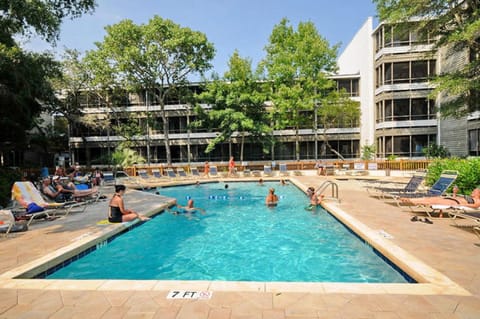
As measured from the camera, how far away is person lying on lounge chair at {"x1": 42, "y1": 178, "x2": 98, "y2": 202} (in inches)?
394

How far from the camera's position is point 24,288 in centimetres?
385

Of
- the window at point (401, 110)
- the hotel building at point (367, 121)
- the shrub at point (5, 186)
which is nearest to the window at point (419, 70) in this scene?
the hotel building at point (367, 121)

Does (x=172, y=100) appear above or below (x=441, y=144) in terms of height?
above

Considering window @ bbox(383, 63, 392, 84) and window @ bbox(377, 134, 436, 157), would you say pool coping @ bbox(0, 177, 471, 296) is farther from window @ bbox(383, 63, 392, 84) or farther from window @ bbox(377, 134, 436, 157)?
window @ bbox(383, 63, 392, 84)

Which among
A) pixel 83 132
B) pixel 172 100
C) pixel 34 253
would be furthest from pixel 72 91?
pixel 34 253

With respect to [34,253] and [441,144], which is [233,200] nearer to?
[34,253]

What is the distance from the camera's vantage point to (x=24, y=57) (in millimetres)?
13125

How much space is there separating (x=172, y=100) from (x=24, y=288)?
1234 inches

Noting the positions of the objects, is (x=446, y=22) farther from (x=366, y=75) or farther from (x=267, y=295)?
(x=267, y=295)

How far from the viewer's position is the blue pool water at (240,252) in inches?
211

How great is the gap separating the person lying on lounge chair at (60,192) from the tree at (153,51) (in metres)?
16.8

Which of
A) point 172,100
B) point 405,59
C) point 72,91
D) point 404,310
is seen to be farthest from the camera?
point 172,100

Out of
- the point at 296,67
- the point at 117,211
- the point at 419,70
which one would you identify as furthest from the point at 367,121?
the point at 117,211

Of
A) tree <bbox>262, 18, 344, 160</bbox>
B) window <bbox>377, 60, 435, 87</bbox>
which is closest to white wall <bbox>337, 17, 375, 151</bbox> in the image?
window <bbox>377, 60, 435, 87</bbox>
